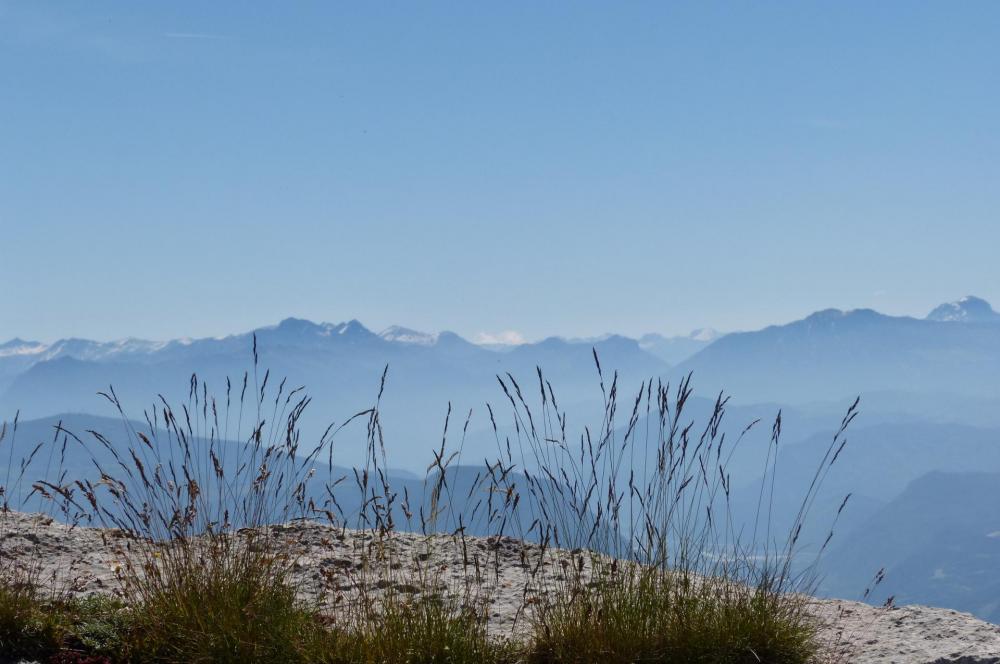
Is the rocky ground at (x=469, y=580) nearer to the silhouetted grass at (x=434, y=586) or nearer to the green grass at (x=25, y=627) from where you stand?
the silhouetted grass at (x=434, y=586)

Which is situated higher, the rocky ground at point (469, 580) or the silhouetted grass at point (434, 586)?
the silhouetted grass at point (434, 586)

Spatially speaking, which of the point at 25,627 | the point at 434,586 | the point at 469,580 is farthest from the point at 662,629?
the point at 25,627

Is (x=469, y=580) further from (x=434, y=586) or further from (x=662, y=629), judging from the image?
(x=662, y=629)

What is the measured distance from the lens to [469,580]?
654 centimetres

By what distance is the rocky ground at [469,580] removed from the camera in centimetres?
546

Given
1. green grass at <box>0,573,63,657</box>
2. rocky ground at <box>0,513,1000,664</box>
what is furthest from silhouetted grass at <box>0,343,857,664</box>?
rocky ground at <box>0,513,1000,664</box>

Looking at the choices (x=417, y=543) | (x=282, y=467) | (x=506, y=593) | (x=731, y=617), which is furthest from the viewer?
(x=417, y=543)

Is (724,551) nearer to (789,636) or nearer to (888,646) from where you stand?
(789,636)

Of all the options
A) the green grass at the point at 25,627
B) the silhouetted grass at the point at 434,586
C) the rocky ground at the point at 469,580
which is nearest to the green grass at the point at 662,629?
the silhouetted grass at the point at 434,586

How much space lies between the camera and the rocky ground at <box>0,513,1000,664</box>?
5457 millimetres

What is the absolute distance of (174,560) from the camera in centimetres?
545

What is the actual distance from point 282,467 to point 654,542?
2733mm

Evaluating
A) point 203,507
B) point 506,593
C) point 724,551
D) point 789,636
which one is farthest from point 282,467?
point 789,636

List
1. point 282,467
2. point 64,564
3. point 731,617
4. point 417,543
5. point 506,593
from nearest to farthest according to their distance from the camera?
point 731,617 < point 282,467 < point 506,593 < point 64,564 < point 417,543
